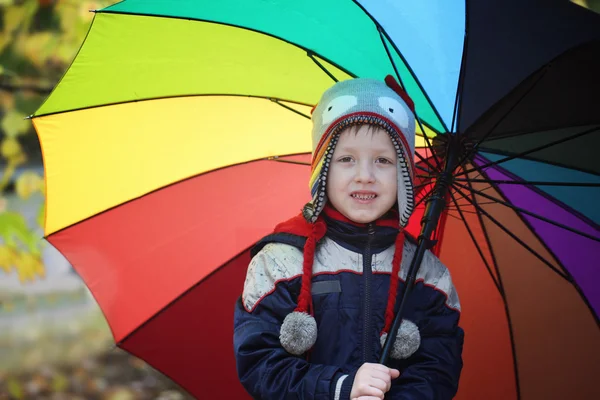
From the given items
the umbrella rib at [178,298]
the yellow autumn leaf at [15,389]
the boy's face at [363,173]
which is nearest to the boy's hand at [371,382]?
the boy's face at [363,173]

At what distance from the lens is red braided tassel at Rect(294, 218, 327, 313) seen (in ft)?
6.45

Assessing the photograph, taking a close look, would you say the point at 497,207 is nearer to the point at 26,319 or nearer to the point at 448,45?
the point at 448,45

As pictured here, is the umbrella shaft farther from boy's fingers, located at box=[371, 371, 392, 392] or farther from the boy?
boy's fingers, located at box=[371, 371, 392, 392]

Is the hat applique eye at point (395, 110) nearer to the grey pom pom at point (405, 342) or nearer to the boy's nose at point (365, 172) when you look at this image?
the boy's nose at point (365, 172)

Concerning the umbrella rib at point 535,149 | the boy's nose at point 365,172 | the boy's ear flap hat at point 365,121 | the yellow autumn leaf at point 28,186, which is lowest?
the boy's nose at point 365,172

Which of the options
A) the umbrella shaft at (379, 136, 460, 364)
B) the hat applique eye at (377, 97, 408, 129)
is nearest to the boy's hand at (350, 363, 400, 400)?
the umbrella shaft at (379, 136, 460, 364)

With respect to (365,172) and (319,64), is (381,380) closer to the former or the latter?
(365,172)

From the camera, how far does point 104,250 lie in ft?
8.68

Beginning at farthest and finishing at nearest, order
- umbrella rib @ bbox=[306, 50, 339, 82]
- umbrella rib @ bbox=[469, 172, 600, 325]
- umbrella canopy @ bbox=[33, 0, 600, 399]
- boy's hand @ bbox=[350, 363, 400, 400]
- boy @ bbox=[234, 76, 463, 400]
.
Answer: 1. umbrella rib @ bbox=[469, 172, 600, 325]
2. umbrella canopy @ bbox=[33, 0, 600, 399]
3. umbrella rib @ bbox=[306, 50, 339, 82]
4. boy @ bbox=[234, 76, 463, 400]
5. boy's hand @ bbox=[350, 363, 400, 400]

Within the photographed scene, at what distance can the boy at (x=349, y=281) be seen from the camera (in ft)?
6.44

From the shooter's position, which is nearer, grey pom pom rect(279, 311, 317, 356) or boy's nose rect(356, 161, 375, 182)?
grey pom pom rect(279, 311, 317, 356)

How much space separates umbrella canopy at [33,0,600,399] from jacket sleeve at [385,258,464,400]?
0.39 metres

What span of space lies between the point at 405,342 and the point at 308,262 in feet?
1.04

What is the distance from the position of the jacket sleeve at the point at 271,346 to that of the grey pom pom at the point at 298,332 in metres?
0.05
